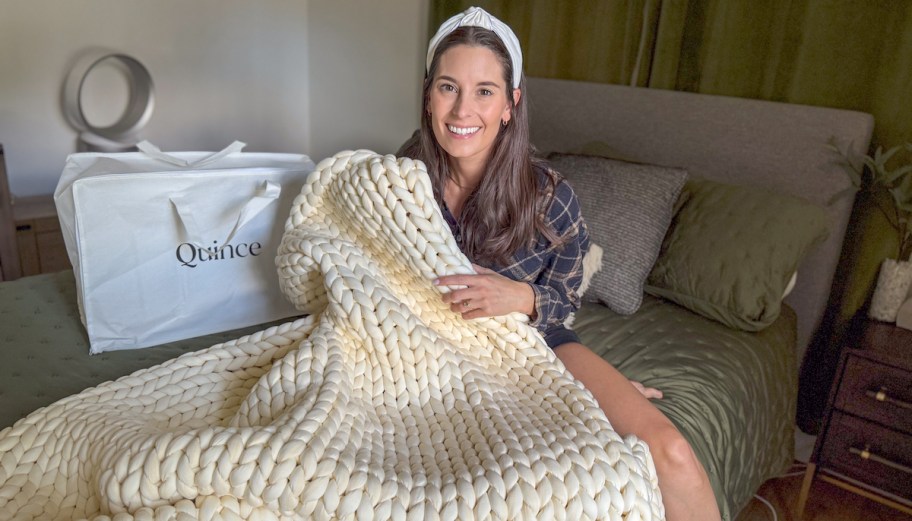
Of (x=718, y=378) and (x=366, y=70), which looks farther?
(x=366, y=70)

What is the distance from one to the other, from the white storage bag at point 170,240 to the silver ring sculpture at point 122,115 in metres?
1.56

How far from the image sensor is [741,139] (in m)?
1.99

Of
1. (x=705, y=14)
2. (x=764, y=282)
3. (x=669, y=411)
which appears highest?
(x=705, y=14)

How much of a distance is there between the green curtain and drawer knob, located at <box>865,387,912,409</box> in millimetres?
409

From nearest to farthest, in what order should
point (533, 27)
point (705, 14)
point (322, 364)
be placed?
point (322, 364), point (705, 14), point (533, 27)

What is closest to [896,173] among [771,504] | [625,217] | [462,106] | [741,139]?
[741,139]

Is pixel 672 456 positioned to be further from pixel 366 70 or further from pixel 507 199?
pixel 366 70

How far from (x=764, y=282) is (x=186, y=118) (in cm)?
265

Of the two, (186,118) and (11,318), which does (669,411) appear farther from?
(186,118)

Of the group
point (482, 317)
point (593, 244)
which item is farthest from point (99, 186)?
point (593, 244)

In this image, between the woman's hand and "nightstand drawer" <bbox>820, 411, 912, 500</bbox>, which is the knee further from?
"nightstand drawer" <bbox>820, 411, 912, 500</bbox>

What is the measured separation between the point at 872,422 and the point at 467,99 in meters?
1.25

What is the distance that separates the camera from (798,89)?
1956 mm

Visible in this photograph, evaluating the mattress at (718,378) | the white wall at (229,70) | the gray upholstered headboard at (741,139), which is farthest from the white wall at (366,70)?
the mattress at (718,378)
